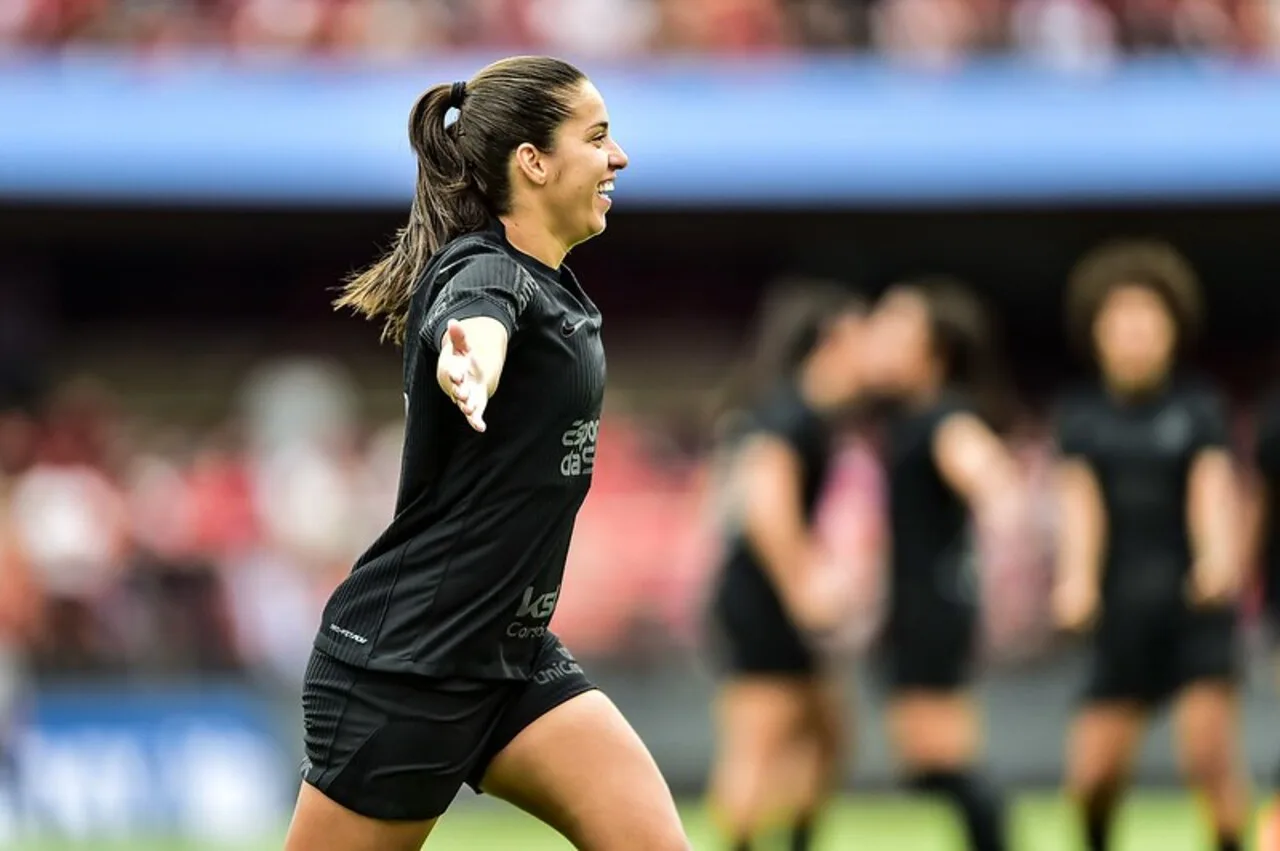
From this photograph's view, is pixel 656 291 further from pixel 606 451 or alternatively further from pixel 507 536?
pixel 507 536

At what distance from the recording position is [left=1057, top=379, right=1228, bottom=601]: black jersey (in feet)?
29.5

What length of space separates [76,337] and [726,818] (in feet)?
36.2

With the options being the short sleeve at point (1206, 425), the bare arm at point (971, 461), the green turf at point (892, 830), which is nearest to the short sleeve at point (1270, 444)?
the short sleeve at point (1206, 425)

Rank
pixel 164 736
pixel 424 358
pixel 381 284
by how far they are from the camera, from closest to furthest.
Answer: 1. pixel 424 358
2. pixel 381 284
3. pixel 164 736

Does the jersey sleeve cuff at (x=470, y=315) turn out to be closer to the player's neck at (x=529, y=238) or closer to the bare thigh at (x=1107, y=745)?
the player's neck at (x=529, y=238)

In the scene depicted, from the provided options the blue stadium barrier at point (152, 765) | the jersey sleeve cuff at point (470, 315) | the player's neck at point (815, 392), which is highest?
the jersey sleeve cuff at point (470, 315)

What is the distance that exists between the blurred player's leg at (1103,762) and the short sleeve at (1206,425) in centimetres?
102

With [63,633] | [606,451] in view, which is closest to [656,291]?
[606,451]

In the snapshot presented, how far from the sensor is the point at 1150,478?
9.05m

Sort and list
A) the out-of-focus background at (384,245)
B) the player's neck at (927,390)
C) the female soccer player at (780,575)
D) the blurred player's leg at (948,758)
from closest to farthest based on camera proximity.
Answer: the blurred player's leg at (948,758) → the female soccer player at (780,575) → the player's neck at (927,390) → the out-of-focus background at (384,245)

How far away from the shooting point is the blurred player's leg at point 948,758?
8641 millimetres

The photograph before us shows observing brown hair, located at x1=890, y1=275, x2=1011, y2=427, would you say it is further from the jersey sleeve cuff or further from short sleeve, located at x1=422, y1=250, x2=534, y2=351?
the jersey sleeve cuff

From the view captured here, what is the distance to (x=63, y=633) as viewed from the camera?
1415cm

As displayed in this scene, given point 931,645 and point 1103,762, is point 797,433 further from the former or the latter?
point 1103,762
